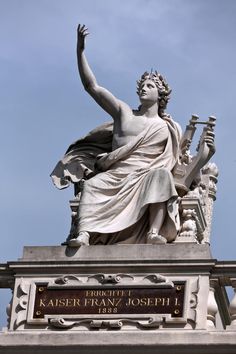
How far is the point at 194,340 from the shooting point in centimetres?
2408

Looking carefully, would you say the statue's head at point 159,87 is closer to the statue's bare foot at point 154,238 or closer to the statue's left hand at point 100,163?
the statue's left hand at point 100,163

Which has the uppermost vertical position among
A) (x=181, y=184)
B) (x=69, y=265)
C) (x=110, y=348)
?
(x=181, y=184)

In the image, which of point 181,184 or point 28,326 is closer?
point 28,326

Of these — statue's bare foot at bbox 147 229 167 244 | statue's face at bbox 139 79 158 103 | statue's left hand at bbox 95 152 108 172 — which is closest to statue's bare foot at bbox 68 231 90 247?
statue's bare foot at bbox 147 229 167 244

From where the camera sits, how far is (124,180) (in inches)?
1045

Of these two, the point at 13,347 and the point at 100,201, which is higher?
the point at 100,201

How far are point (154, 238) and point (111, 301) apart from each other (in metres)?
1.23

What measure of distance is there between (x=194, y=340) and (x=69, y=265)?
2440 mm

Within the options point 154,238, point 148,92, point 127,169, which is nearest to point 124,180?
point 127,169

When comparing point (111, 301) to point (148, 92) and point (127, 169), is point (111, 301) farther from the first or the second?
point (148, 92)

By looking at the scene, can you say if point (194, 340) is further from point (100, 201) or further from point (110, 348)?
point (100, 201)

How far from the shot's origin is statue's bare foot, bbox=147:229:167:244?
1006 inches

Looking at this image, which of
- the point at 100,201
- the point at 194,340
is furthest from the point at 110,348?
the point at 100,201

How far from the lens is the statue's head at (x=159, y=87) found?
27.4 metres
